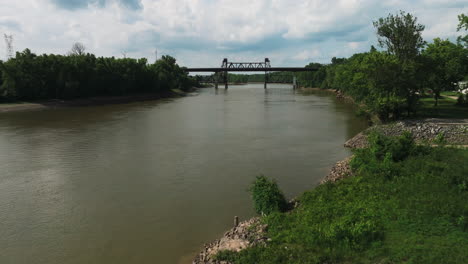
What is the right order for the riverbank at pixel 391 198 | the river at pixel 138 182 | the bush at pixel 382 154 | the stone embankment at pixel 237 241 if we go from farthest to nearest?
the bush at pixel 382 154
the river at pixel 138 182
the stone embankment at pixel 237 241
the riverbank at pixel 391 198

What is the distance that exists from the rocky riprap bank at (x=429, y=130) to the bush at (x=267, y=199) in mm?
15248

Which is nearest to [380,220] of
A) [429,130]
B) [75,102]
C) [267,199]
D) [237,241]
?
[267,199]

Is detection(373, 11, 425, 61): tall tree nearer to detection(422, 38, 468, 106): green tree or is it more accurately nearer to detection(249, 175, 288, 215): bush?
detection(422, 38, 468, 106): green tree

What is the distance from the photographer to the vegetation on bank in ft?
31.1

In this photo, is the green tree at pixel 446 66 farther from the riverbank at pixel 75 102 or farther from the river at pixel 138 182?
the riverbank at pixel 75 102

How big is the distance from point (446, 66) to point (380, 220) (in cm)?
3614

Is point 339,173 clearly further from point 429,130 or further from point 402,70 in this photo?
point 402,70

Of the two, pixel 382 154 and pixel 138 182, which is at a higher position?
pixel 382 154

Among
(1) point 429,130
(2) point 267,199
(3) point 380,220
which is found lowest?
(2) point 267,199

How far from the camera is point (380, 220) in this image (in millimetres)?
11391

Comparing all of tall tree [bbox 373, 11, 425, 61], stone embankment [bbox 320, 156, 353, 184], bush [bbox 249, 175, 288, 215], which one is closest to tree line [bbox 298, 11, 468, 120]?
tall tree [bbox 373, 11, 425, 61]

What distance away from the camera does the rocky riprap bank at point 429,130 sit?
24206mm

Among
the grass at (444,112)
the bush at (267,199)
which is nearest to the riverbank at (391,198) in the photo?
the bush at (267,199)

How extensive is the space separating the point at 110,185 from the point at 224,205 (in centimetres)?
778
